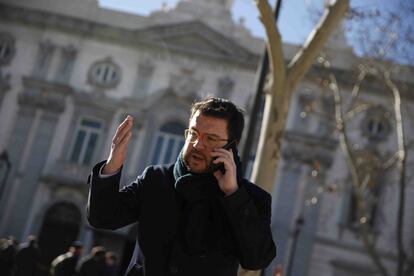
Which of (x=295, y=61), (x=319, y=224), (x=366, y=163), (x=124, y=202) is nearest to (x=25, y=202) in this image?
(x=319, y=224)

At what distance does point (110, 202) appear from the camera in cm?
276

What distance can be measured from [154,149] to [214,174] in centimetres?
2503

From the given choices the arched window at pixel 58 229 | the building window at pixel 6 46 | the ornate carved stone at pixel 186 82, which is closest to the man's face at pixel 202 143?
the arched window at pixel 58 229

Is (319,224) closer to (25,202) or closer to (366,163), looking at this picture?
(366,163)

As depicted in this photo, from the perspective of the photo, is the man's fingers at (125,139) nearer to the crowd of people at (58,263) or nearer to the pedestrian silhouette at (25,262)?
the crowd of people at (58,263)

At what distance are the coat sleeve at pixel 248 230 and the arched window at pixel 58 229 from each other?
24.5 meters

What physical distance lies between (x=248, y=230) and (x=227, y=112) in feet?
1.72

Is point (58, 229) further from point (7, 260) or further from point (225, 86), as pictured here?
point (7, 260)

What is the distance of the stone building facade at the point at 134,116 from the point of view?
87.7 feet

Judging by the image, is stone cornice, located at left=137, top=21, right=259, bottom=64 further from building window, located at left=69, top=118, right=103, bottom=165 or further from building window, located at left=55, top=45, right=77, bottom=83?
building window, located at left=69, top=118, right=103, bottom=165

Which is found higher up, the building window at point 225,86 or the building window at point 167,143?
the building window at point 225,86

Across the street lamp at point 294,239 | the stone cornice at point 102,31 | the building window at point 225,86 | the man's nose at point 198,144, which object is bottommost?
the man's nose at point 198,144

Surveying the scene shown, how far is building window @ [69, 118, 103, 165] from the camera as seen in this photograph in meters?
27.6

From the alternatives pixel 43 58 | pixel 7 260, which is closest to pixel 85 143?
pixel 43 58
